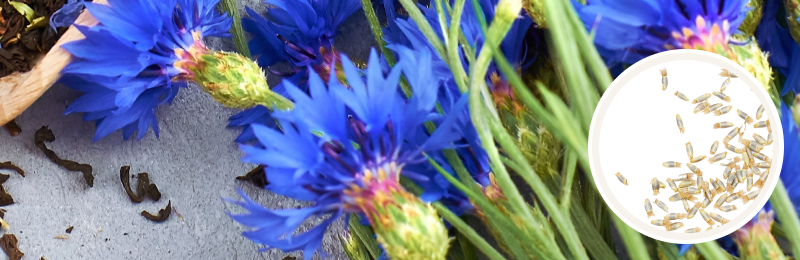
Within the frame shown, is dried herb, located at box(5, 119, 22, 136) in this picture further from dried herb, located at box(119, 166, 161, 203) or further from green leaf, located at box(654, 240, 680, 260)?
green leaf, located at box(654, 240, 680, 260)

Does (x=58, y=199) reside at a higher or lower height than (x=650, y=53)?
lower

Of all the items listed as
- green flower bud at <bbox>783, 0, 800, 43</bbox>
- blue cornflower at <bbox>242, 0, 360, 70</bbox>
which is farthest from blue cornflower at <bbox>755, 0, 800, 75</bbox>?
blue cornflower at <bbox>242, 0, 360, 70</bbox>

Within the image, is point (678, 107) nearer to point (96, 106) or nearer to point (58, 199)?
point (96, 106)

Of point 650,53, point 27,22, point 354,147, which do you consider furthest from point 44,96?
point 650,53

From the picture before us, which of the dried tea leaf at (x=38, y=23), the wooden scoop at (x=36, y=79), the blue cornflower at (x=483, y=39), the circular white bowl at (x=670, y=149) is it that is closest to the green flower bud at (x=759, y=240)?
the circular white bowl at (x=670, y=149)

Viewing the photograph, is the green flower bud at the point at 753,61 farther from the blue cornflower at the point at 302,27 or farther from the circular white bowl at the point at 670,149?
the blue cornflower at the point at 302,27
